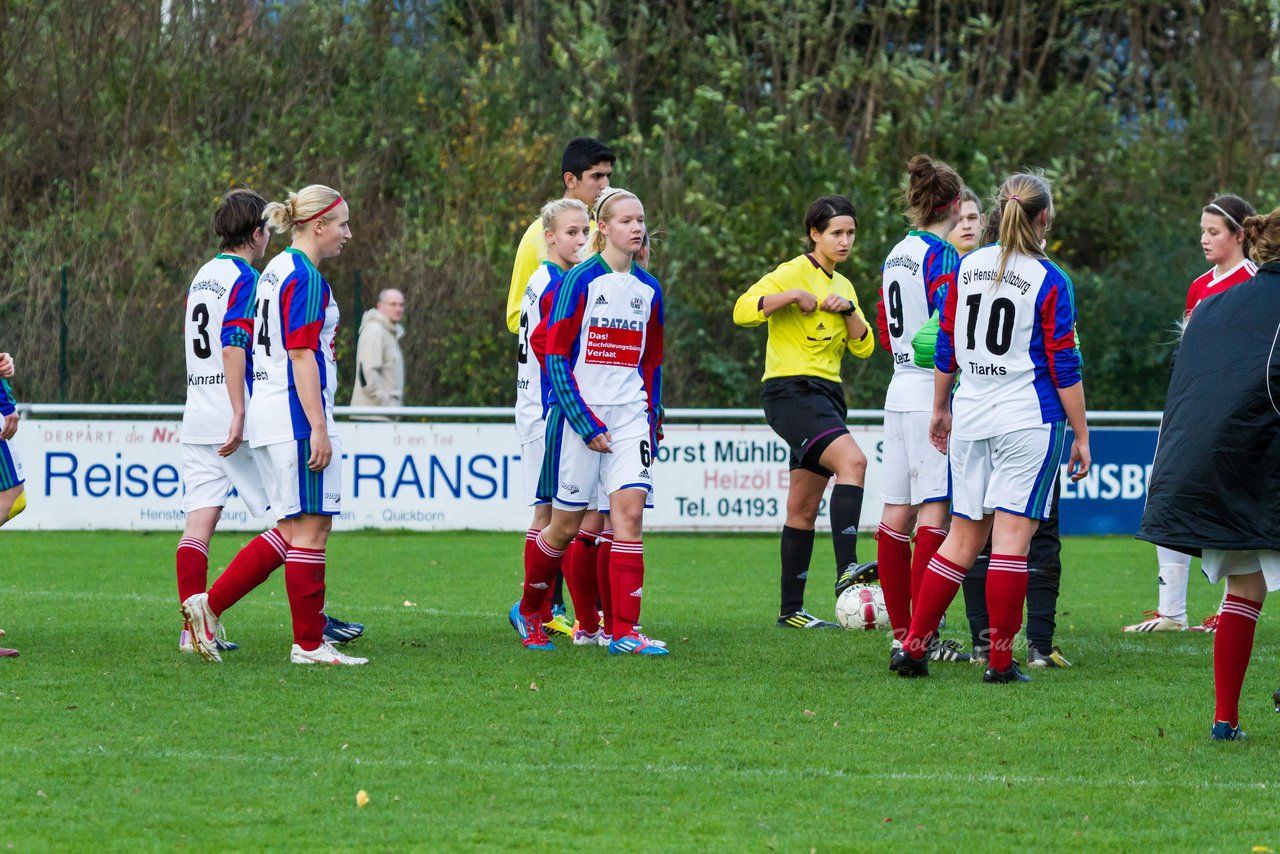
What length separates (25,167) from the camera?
903 inches

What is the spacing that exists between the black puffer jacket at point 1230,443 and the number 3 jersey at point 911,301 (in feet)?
7.67

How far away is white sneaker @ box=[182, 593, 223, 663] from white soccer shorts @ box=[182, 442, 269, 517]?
25.7 inches

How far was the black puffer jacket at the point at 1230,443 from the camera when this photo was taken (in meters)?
5.64

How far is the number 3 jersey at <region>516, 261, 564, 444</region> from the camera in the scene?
8219mm

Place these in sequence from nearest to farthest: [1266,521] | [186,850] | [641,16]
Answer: [186,850] < [1266,521] < [641,16]

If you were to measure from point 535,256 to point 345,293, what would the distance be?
Answer: 10.3 m

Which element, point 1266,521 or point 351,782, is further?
point 1266,521

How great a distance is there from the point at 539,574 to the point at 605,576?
1.43ft

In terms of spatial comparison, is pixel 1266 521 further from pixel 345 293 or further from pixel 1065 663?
pixel 345 293

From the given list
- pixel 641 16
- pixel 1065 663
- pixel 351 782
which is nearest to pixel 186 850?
pixel 351 782

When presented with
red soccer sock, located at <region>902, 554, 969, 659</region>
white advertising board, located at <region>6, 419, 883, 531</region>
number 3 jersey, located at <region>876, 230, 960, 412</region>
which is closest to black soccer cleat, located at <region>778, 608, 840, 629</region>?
number 3 jersey, located at <region>876, 230, 960, 412</region>

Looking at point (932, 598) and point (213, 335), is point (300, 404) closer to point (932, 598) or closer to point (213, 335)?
point (213, 335)

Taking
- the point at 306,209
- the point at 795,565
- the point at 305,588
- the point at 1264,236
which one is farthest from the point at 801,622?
the point at 1264,236

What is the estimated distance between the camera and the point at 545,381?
818cm
